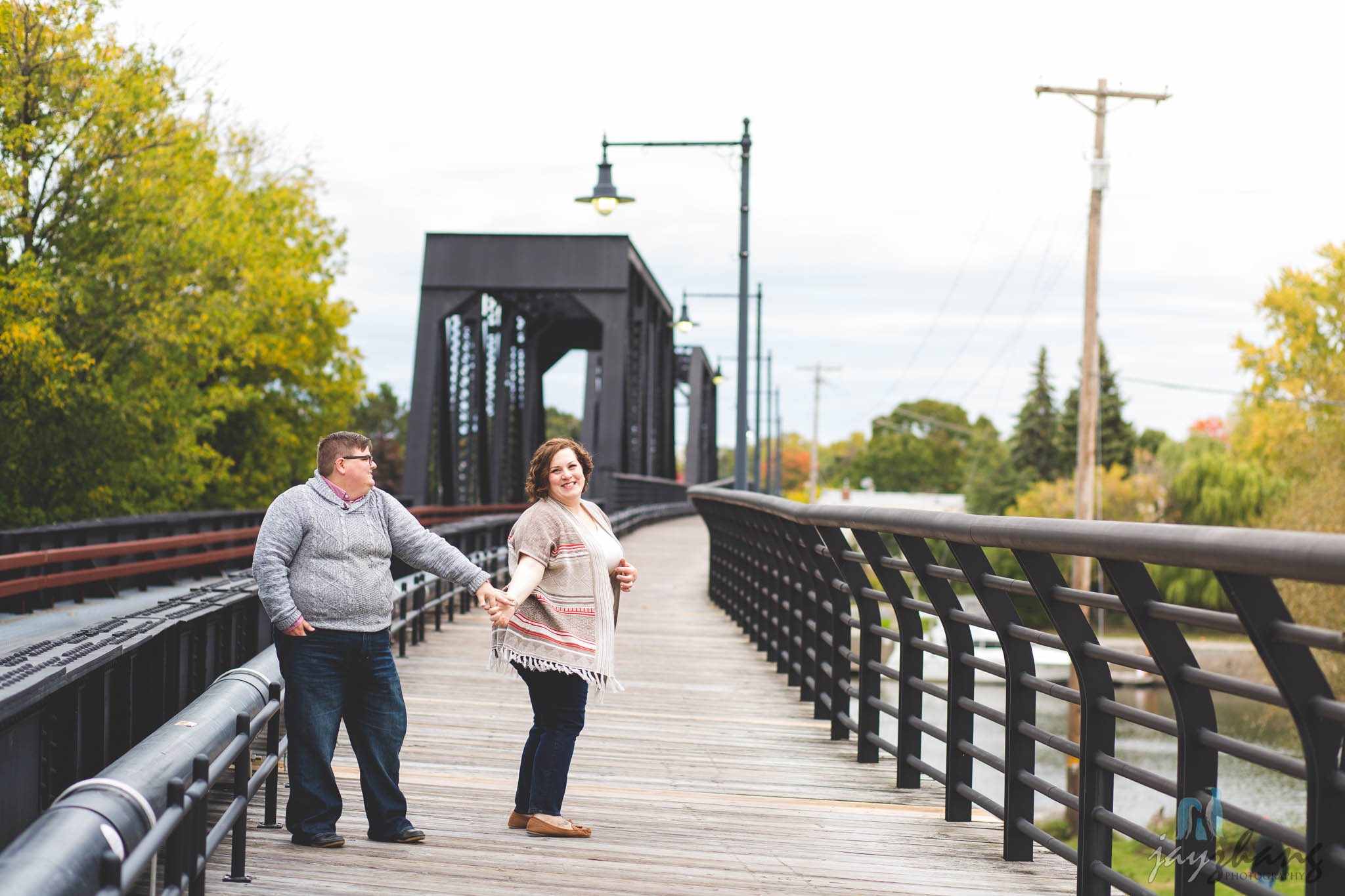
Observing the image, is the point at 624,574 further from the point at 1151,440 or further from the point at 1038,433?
the point at 1151,440

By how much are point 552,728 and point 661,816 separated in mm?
821

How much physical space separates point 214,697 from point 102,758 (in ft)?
2.18

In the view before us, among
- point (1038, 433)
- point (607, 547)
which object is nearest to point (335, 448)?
point (607, 547)

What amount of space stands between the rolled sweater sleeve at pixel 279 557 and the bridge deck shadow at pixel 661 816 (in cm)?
86

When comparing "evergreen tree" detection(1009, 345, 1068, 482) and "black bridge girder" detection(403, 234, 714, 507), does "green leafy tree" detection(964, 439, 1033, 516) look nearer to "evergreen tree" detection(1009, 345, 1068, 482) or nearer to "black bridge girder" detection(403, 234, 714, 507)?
"evergreen tree" detection(1009, 345, 1068, 482)

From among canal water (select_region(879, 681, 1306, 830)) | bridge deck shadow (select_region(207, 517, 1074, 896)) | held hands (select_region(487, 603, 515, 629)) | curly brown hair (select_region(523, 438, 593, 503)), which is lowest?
canal water (select_region(879, 681, 1306, 830))

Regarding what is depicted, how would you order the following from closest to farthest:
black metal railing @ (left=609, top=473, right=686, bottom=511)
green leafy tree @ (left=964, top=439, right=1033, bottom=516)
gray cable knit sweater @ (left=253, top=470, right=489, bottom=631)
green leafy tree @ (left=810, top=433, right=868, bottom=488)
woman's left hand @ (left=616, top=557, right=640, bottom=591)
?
gray cable knit sweater @ (left=253, top=470, right=489, bottom=631)
woman's left hand @ (left=616, top=557, right=640, bottom=591)
black metal railing @ (left=609, top=473, right=686, bottom=511)
green leafy tree @ (left=964, top=439, right=1033, bottom=516)
green leafy tree @ (left=810, top=433, right=868, bottom=488)

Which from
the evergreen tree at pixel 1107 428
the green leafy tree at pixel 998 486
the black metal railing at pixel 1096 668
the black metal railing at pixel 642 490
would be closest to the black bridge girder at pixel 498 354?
the black metal railing at pixel 642 490

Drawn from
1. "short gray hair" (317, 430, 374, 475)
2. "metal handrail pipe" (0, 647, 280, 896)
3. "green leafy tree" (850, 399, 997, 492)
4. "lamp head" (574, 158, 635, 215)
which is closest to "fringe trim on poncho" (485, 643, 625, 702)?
"short gray hair" (317, 430, 374, 475)

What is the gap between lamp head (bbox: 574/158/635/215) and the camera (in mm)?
16922

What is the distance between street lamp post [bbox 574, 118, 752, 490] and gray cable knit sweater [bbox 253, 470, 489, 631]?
40.7ft

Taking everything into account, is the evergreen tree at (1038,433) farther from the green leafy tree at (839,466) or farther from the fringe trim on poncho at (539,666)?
the fringe trim on poncho at (539,666)

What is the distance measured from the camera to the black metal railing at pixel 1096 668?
285cm

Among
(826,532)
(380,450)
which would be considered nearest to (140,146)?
(826,532)
